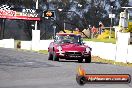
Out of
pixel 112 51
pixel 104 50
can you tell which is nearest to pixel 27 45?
pixel 104 50

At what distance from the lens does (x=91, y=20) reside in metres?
83.0

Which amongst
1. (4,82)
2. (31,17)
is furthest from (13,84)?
(31,17)

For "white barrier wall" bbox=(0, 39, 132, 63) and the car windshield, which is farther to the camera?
the car windshield

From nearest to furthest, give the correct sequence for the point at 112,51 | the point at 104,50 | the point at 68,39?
1. the point at 68,39
2. the point at 112,51
3. the point at 104,50

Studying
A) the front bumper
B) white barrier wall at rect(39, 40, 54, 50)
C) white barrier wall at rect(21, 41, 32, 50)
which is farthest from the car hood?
white barrier wall at rect(21, 41, 32, 50)

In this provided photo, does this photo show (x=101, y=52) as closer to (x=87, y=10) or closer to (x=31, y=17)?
(x=31, y=17)

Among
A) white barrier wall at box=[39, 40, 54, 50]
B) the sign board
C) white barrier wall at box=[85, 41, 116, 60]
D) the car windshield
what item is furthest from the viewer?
the sign board

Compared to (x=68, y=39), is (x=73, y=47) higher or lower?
lower

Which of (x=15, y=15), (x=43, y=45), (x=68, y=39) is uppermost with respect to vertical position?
(x=15, y=15)

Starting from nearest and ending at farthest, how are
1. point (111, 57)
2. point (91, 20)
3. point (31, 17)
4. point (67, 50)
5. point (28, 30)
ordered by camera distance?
point (67, 50) → point (111, 57) → point (31, 17) → point (28, 30) → point (91, 20)

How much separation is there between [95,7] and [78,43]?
60419mm

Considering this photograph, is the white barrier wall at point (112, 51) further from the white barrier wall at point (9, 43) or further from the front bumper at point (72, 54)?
the white barrier wall at point (9, 43)

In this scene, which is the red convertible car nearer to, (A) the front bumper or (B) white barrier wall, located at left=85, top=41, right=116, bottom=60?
(A) the front bumper

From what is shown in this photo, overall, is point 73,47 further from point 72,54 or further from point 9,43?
point 9,43
